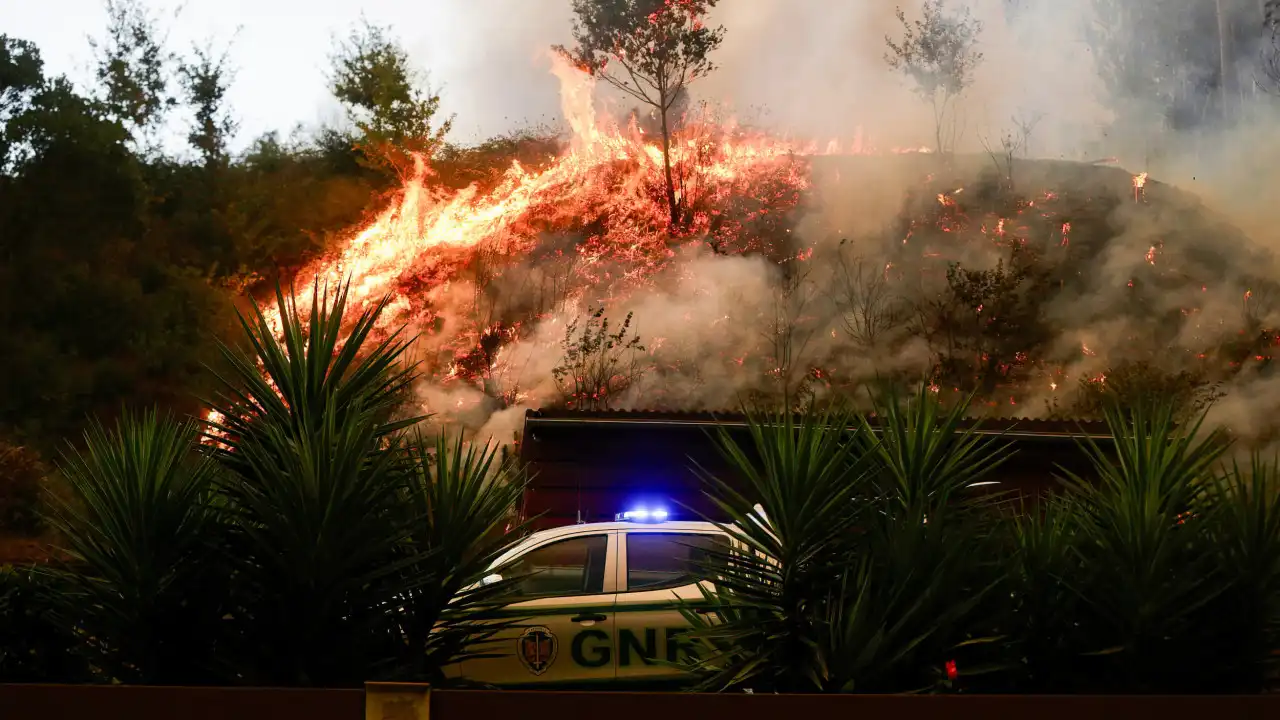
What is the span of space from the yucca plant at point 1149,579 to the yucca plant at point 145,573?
3.96 meters

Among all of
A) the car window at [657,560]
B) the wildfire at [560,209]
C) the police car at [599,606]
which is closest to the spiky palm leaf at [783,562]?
the police car at [599,606]

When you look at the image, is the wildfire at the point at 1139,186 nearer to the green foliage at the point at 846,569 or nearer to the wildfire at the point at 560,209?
the wildfire at the point at 560,209

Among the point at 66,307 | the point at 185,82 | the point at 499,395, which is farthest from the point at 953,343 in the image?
the point at 185,82

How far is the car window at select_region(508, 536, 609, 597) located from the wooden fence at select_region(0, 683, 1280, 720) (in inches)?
153

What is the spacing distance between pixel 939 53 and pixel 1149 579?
5359 cm

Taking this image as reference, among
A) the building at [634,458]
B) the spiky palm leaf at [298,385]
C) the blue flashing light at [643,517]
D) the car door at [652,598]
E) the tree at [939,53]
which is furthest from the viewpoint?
the tree at [939,53]

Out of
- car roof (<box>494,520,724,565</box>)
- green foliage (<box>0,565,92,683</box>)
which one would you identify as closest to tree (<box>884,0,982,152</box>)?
car roof (<box>494,520,724,565</box>)

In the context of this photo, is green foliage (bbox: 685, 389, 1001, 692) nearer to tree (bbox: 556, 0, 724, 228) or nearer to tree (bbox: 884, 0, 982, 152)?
tree (bbox: 556, 0, 724, 228)

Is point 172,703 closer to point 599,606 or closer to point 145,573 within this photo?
point 145,573

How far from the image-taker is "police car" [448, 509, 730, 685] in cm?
682

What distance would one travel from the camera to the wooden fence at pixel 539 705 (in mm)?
3334

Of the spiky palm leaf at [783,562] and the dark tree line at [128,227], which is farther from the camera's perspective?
the dark tree line at [128,227]

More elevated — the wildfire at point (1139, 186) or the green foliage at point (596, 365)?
the wildfire at point (1139, 186)

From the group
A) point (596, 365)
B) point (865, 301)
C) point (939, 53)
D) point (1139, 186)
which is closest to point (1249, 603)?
point (596, 365)
